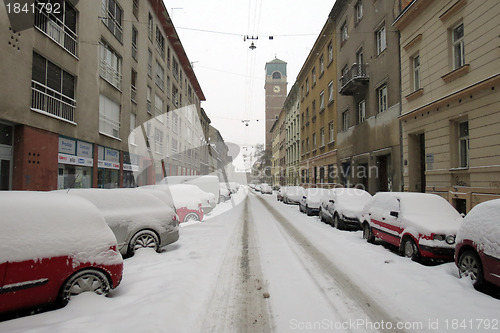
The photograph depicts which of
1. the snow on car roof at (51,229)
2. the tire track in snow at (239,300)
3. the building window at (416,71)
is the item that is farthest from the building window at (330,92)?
the snow on car roof at (51,229)

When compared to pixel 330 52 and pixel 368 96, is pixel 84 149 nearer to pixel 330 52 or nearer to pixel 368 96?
pixel 368 96

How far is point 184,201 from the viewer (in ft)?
36.9

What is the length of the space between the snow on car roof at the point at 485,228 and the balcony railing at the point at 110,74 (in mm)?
16276

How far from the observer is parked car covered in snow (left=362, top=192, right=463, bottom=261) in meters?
6.12

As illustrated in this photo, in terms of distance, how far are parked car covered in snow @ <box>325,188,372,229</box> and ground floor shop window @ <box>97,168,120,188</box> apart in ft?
37.1

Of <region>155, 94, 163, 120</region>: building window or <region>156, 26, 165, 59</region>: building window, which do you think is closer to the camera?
<region>155, 94, 163, 120</region>: building window

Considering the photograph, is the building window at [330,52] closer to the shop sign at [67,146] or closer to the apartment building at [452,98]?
the apartment building at [452,98]

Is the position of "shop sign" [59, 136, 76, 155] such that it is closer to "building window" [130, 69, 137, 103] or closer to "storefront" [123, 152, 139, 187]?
"storefront" [123, 152, 139, 187]

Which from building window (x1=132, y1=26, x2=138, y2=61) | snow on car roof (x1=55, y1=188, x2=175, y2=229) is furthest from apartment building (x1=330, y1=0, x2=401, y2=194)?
building window (x1=132, y1=26, x2=138, y2=61)

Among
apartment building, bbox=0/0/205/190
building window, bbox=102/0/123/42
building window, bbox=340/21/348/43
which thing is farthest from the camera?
building window, bbox=340/21/348/43

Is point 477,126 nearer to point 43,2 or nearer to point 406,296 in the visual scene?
point 406,296

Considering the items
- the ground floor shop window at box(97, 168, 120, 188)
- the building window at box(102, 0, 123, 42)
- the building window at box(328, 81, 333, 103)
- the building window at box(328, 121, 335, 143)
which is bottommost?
the ground floor shop window at box(97, 168, 120, 188)

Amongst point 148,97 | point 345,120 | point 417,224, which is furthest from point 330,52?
point 417,224

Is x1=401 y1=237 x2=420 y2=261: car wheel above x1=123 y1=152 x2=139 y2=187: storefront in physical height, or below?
below
